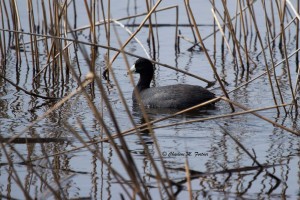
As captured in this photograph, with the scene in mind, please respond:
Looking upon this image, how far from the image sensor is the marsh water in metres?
4.68

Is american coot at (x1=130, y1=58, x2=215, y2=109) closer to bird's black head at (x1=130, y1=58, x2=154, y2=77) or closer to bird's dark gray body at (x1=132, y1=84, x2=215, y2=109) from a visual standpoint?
bird's dark gray body at (x1=132, y1=84, x2=215, y2=109)

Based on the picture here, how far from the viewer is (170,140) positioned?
611cm

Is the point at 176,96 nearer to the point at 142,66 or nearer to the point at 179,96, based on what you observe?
the point at 179,96

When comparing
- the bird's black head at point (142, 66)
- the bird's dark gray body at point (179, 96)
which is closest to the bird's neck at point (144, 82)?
the bird's black head at point (142, 66)

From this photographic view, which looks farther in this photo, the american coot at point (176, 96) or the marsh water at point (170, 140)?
the american coot at point (176, 96)

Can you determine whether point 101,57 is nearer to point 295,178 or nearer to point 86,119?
point 86,119

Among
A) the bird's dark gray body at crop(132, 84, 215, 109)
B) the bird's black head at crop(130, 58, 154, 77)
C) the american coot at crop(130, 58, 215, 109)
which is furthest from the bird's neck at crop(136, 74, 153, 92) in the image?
the bird's dark gray body at crop(132, 84, 215, 109)

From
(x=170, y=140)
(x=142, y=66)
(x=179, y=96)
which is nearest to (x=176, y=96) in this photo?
(x=179, y=96)

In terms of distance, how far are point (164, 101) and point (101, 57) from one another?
109 inches

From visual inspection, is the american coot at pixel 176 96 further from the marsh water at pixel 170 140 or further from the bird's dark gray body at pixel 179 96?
the marsh water at pixel 170 140

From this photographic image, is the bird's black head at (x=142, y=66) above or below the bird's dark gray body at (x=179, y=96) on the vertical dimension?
Result: above

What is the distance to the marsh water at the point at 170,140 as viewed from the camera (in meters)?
4.68

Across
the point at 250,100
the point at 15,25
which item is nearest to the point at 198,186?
the point at 250,100

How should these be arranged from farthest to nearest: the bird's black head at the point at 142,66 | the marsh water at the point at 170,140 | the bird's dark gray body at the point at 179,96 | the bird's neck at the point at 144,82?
the bird's neck at the point at 144,82
the bird's black head at the point at 142,66
the bird's dark gray body at the point at 179,96
the marsh water at the point at 170,140
